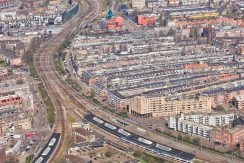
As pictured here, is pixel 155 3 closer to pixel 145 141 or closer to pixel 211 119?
pixel 211 119

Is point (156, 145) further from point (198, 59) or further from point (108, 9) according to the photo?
point (108, 9)

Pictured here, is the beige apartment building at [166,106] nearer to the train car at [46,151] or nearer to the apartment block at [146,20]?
the train car at [46,151]

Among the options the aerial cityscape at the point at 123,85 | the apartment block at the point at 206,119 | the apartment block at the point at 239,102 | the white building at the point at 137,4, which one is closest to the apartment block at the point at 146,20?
the aerial cityscape at the point at 123,85

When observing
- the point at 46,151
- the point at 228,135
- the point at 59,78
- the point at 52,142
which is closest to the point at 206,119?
the point at 228,135

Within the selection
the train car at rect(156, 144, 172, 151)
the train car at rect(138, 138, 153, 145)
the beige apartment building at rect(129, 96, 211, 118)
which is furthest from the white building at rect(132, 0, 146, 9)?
the train car at rect(156, 144, 172, 151)

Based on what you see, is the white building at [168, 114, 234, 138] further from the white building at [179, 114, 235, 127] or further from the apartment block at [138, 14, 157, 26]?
the apartment block at [138, 14, 157, 26]
